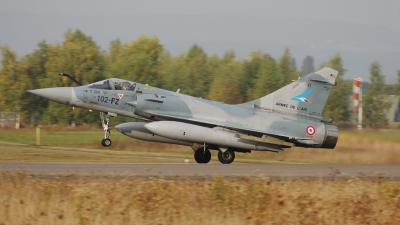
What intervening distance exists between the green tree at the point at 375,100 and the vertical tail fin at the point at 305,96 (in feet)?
114

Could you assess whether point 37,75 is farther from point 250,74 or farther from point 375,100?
point 375,100

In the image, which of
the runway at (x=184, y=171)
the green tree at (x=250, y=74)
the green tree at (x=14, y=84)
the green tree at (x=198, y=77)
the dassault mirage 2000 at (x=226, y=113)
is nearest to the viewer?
the runway at (x=184, y=171)

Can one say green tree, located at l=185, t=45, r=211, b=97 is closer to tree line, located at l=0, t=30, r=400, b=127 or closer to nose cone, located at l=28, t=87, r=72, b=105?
tree line, located at l=0, t=30, r=400, b=127

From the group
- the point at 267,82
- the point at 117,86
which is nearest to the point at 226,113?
the point at 117,86

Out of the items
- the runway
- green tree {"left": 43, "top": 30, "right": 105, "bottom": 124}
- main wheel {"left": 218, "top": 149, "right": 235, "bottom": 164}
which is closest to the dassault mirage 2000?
main wheel {"left": 218, "top": 149, "right": 235, "bottom": 164}

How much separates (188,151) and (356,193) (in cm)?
1850

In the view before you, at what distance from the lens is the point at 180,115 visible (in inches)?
730

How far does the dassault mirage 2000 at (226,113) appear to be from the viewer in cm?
1850

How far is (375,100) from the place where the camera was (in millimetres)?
58125

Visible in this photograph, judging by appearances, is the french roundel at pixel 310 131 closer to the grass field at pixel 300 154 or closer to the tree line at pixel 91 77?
the grass field at pixel 300 154

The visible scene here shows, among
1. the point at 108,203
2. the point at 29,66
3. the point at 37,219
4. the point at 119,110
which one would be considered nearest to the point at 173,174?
the point at 108,203

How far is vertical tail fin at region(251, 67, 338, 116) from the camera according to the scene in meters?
19.2

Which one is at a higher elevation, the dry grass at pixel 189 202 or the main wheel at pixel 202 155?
the main wheel at pixel 202 155

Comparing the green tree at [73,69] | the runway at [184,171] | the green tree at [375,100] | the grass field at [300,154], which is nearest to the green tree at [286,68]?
the green tree at [375,100]
